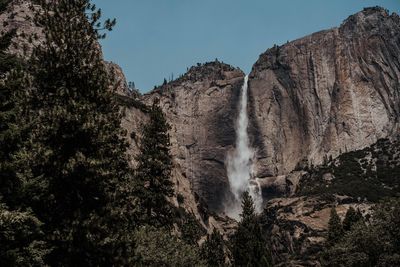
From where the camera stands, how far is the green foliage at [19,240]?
18.9 m

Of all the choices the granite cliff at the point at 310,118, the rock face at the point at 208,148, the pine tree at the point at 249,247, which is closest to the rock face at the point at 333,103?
the granite cliff at the point at 310,118

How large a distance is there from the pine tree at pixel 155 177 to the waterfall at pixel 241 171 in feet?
440

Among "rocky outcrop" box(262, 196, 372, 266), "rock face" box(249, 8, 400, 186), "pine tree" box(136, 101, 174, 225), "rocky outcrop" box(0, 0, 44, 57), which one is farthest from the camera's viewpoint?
"rock face" box(249, 8, 400, 186)

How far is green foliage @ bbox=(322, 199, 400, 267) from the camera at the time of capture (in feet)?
155

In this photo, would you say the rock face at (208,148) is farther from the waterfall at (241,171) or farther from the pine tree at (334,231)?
the pine tree at (334,231)

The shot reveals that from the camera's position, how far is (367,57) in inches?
7510

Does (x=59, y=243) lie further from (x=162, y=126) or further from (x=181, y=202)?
(x=181, y=202)

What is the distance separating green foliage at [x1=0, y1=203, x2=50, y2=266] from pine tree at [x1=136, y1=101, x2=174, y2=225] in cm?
2350

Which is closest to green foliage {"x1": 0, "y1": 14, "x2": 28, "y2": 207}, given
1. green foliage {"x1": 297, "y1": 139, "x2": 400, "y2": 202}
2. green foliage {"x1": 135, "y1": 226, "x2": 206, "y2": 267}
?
green foliage {"x1": 135, "y1": 226, "x2": 206, "y2": 267}

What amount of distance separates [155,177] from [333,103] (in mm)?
153541

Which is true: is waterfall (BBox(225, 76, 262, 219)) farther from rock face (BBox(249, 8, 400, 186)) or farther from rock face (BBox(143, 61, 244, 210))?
rock face (BBox(249, 8, 400, 186))

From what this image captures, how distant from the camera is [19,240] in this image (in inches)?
833

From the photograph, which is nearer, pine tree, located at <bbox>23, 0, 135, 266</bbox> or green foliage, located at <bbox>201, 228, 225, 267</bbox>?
pine tree, located at <bbox>23, 0, 135, 266</bbox>

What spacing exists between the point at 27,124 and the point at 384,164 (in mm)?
149411
